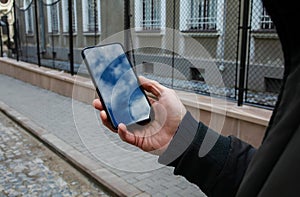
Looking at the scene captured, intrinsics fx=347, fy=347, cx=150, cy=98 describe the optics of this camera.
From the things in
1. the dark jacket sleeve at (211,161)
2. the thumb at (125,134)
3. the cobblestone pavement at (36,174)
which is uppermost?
the thumb at (125,134)

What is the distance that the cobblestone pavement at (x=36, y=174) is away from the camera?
369 centimetres

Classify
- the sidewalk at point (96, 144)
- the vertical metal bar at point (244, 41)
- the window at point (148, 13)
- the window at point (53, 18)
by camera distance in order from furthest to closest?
the window at point (53, 18), the window at point (148, 13), the vertical metal bar at point (244, 41), the sidewalk at point (96, 144)

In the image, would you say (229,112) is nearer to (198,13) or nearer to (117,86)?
(117,86)

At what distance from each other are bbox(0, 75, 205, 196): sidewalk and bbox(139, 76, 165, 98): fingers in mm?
2142

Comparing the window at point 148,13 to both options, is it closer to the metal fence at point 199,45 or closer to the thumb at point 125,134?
the metal fence at point 199,45

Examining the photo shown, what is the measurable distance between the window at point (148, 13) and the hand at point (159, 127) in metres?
5.79

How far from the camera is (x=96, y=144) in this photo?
4.97 metres

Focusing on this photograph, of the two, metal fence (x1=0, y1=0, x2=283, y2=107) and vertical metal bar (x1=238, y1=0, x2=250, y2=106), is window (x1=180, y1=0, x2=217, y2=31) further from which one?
vertical metal bar (x1=238, y1=0, x2=250, y2=106)

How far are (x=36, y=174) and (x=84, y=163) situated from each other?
1.86ft

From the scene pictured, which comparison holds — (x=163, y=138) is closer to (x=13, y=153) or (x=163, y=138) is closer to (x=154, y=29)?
(x=13, y=153)

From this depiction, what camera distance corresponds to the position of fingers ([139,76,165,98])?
1517mm

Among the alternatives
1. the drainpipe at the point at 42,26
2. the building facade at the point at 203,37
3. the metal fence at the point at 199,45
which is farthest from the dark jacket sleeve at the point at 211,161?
the drainpipe at the point at 42,26

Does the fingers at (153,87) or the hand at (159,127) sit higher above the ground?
the fingers at (153,87)

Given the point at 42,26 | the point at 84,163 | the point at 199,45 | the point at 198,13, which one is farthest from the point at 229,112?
the point at 42,26
